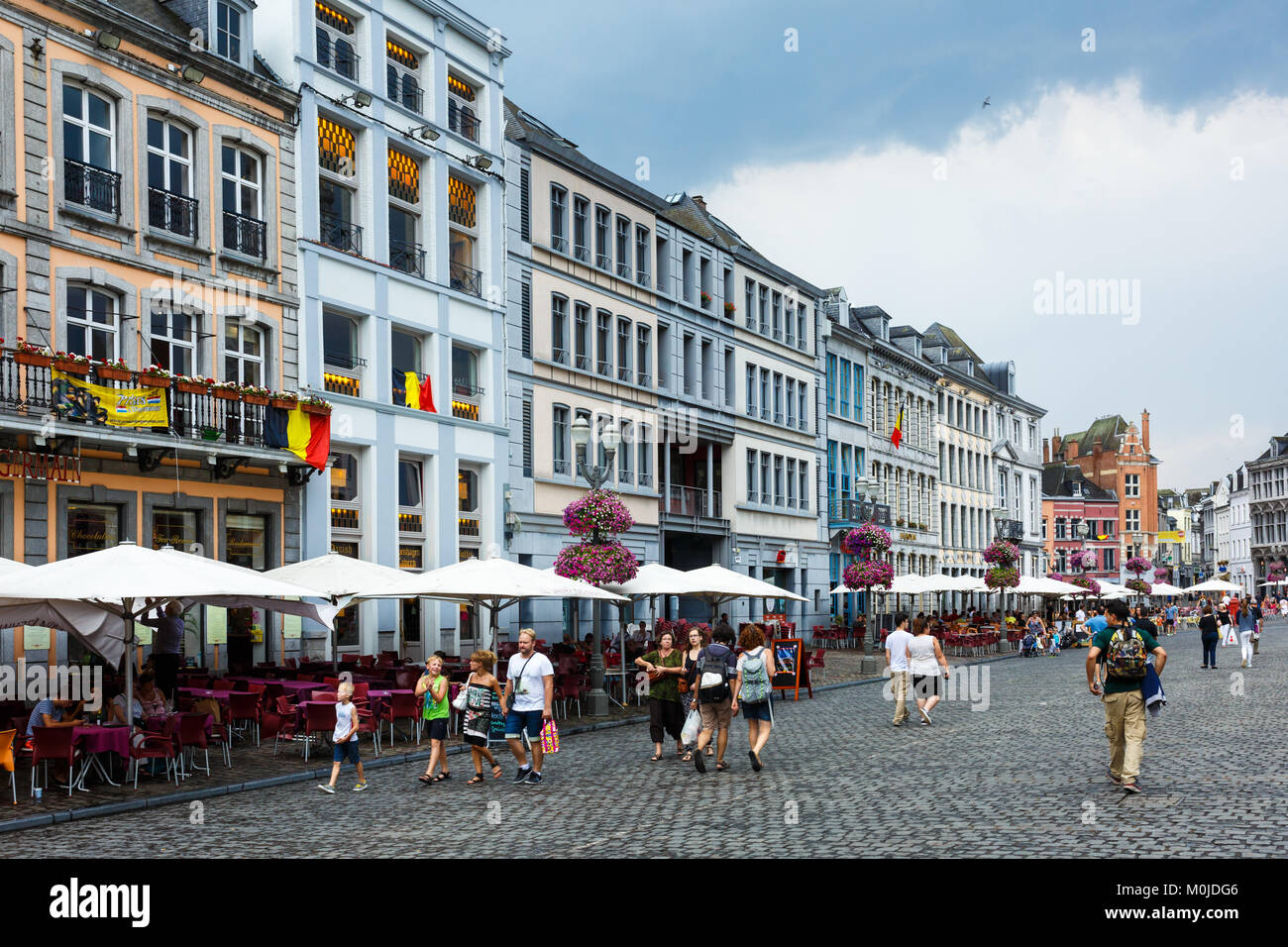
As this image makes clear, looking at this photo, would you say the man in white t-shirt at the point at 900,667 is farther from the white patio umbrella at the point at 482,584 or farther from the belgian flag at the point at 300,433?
the belgian flag at the point at 300,433

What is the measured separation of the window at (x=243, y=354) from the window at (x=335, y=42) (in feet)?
21.4

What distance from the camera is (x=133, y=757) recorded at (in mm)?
15328

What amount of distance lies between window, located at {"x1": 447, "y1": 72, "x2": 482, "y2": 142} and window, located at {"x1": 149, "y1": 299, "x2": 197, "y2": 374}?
1084 centimetres

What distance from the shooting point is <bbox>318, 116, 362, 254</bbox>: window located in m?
29.9

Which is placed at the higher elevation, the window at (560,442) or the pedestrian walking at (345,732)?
the window at (560,442)

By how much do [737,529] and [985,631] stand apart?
10.5 m

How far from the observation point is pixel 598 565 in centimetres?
2611

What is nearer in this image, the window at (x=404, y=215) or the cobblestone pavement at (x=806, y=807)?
the cobblestone pavement at (x=806, y=807)

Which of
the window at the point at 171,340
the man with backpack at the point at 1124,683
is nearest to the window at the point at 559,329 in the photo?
the window at the point at 171,340

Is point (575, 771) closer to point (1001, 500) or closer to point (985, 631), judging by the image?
point (985, 631)

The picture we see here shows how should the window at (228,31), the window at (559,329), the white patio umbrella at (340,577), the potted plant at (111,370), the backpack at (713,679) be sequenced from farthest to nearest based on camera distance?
the window at (559,329) < the window at (228,31) < the white patio umbrella at (340,577) < the potted plant at (111,370) < the backpack at (713,679)

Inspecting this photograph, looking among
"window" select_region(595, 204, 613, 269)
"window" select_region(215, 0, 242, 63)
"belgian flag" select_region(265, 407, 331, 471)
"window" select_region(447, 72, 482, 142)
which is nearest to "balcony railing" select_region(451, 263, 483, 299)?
"window" select_region(447, 72, 482, 142)

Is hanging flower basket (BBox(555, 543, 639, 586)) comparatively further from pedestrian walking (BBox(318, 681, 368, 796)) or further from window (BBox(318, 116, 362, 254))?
pedestrian walking (BBox(318, 681, 368, 796))

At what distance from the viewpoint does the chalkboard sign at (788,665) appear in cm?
2844
